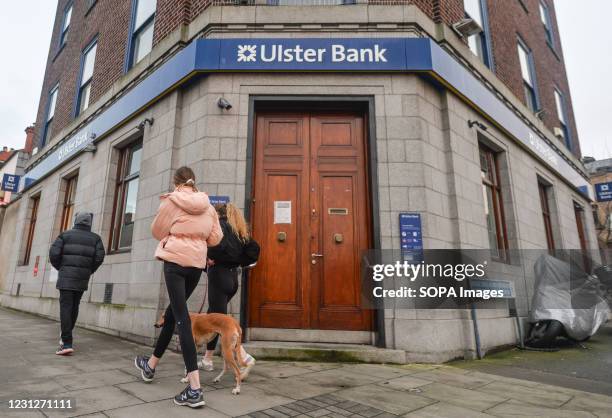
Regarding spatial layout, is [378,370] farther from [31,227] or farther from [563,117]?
[563,117]

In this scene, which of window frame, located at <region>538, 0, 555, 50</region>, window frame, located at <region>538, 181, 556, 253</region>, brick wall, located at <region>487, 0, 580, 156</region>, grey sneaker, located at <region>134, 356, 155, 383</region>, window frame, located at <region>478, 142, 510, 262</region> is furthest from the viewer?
window frame, located at <region>538, 0, 555, 50</region>

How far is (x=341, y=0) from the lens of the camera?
22.9 feet

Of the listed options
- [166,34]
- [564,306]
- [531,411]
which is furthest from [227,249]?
[564,306]

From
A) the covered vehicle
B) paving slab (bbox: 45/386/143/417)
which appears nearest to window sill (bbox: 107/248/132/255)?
paving slab (bbox: 45/386/143/417)

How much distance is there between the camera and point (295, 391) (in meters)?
3.55

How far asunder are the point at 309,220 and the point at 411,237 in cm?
160

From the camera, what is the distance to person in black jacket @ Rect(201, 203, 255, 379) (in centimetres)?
420

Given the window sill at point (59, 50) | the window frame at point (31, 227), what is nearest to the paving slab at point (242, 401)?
the window frame at point (31, 227)

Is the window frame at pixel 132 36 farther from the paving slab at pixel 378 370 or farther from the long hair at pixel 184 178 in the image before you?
the paving slab at pixel 378 370

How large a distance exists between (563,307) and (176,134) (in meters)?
7.51

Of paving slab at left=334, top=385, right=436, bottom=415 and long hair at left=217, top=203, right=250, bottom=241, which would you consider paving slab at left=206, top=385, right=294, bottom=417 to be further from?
long hair at left=217, top=203, right=250, bottom=241

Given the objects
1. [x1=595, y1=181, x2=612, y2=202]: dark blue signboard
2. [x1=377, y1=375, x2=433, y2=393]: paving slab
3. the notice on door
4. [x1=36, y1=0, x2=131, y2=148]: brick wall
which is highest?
[x1=36, y1=0, x2=131, y2=148]: brick wall

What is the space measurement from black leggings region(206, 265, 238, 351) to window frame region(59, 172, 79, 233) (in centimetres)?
806

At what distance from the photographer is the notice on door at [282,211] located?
19.3 ft
